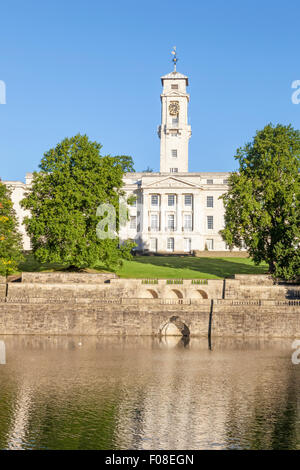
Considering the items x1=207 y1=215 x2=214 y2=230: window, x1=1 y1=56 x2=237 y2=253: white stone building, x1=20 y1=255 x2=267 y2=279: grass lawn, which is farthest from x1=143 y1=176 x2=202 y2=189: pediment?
x1=20 y1=255 x2=267 y2=279: grass lawn

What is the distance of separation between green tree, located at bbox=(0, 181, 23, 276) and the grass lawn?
23.5 ft

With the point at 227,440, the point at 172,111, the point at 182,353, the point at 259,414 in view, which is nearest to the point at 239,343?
the point at 182,353

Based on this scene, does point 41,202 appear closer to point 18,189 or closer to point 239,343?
point 239,343

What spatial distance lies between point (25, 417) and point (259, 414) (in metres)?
11.7

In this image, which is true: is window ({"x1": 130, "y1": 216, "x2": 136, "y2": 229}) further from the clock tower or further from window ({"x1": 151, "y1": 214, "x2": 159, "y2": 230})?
the clock tower

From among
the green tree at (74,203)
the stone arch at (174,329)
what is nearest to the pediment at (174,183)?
the green tree at (74,203)

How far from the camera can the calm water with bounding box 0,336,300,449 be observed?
24859 millimetres

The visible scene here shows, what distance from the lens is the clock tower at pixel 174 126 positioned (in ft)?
400

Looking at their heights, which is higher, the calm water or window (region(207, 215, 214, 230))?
window (region(207, 215, 214, 230))

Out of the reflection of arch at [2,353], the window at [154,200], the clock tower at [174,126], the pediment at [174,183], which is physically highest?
the clock tower at [174,126]

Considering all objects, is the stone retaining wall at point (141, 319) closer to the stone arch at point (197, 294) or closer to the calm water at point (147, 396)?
the calm water at point (147, 396)

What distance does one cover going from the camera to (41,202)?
66.4m

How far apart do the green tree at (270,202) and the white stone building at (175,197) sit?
127 ft

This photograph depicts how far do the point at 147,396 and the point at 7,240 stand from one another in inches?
1384
